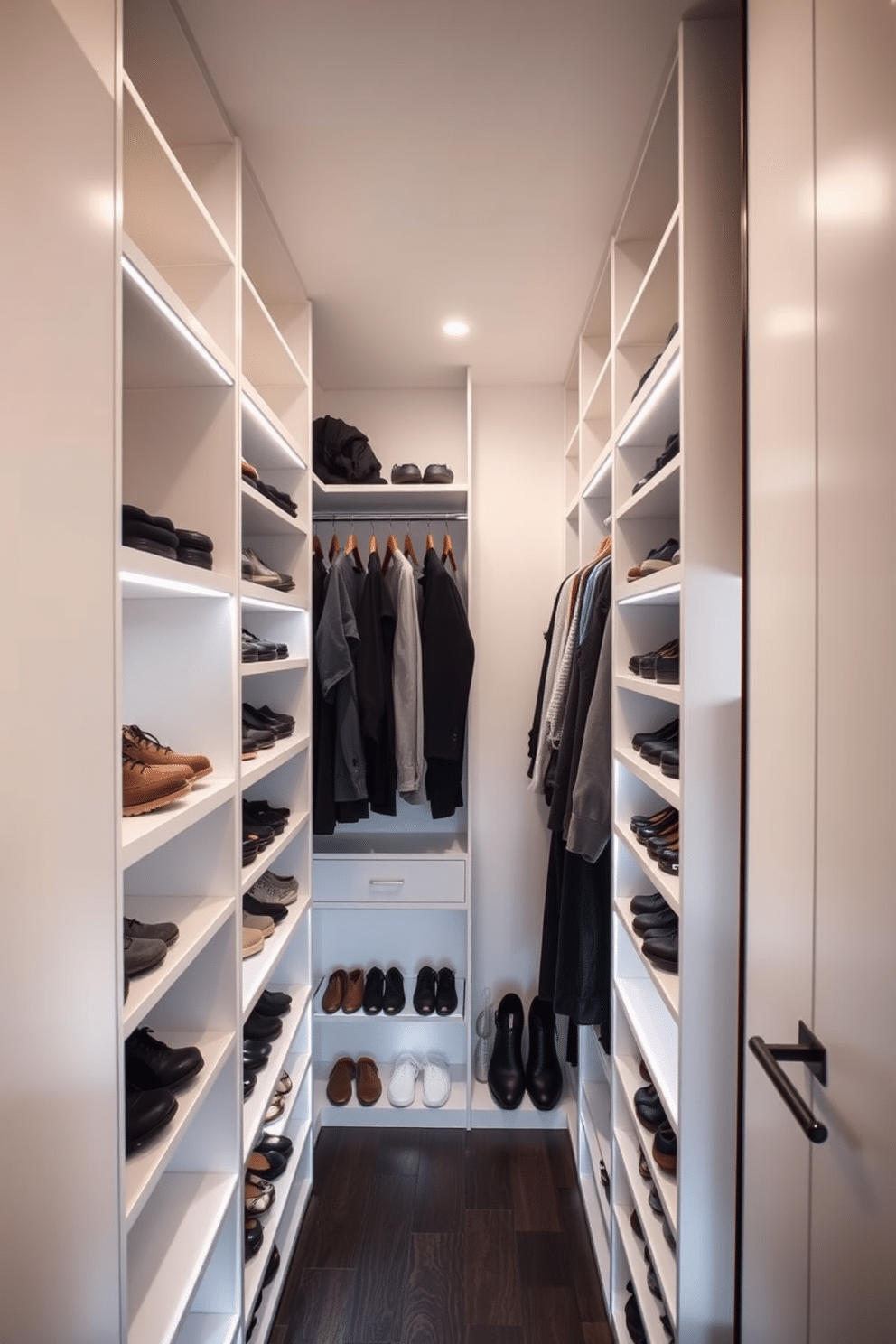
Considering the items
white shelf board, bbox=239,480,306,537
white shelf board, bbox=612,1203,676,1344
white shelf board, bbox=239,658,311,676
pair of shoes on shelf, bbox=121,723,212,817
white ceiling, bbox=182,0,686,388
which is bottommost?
white shelf board, bbox=612,1203,676,1344

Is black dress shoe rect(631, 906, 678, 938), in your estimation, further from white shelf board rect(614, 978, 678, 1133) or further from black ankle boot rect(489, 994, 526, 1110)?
black ankle boot rect(489, 994, 526, 1110)

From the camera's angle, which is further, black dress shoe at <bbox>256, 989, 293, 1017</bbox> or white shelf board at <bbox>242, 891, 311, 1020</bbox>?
black dress shoe at <bbox>256, 989, 293, 1017</bbox>

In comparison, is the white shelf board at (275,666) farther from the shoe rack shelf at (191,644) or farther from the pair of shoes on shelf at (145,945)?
the pair of shoes on shelf at (145,945)

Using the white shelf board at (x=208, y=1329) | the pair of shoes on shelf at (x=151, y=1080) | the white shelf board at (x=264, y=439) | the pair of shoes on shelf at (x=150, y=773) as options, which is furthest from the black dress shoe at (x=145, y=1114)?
the white shelf board at (x=264, y=439)

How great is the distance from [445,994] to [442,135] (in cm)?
248

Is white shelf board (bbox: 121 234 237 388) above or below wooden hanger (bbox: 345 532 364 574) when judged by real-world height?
above

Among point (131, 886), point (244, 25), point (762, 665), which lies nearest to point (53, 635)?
point (131, 886)

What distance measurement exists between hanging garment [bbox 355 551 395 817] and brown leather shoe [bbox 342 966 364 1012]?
705 millimetres

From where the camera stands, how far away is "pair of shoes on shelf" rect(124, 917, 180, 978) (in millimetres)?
946

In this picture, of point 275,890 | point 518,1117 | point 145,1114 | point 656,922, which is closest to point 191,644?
point 145,1114

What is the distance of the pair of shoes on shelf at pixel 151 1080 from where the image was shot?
96cm

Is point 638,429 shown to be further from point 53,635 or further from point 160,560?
point 53,635

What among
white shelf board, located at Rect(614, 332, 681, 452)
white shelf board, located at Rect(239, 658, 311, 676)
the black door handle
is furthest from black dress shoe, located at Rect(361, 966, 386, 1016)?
white shelf board, located at Rect(614, 332, 681, 452)

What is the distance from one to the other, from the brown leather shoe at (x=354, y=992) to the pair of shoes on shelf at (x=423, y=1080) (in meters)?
0.27
